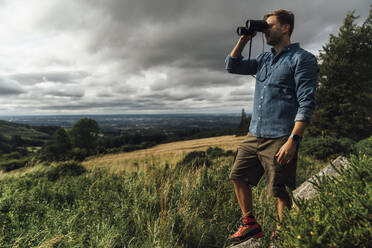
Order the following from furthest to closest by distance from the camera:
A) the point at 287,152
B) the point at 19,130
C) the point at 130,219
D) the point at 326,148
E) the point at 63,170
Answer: the point at 19,130 → the point at 326,148 → the point at 63,170 → the point at 130,219 → the point at 287,152

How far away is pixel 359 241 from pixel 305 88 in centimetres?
126

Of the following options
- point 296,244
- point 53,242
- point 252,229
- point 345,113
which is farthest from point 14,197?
point 345,113

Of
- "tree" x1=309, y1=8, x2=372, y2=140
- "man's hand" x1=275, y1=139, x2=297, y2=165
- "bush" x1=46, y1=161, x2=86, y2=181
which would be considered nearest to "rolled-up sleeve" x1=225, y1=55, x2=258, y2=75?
"man's hand" x1=275, y1=139, x2=297, y2=165

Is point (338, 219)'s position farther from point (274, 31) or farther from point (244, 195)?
point (274, 31)

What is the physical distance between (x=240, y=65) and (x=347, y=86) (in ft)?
46.4

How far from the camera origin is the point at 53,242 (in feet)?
6.68

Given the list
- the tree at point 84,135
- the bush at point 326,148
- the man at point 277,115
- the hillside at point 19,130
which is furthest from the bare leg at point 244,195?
the hillside at point 19,130

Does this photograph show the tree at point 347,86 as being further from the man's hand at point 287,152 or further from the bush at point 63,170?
the bush at point 63,170

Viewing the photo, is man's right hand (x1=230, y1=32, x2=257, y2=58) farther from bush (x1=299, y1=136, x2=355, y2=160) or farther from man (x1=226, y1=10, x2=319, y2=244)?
bush (x1=299, y1=136, x2=355, y2=160)

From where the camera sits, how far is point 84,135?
35938 millimetres

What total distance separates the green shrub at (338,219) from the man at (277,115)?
50cm

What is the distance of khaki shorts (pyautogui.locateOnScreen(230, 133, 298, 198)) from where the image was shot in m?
1.87

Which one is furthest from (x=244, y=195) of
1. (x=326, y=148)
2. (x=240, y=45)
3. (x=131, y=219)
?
(x=326, y=148)

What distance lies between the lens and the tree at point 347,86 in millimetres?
11961
